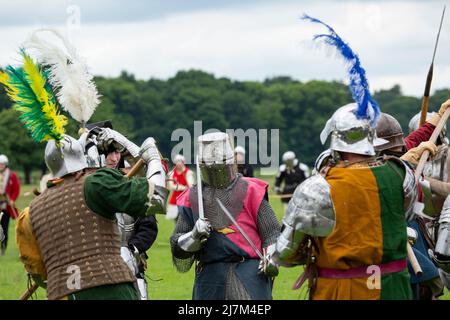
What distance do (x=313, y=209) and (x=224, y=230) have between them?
1609 millimetres

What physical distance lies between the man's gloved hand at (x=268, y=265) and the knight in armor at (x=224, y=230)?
0.01 m

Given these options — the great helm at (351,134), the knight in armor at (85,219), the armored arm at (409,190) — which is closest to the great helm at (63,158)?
the knight in armor at (85,219)

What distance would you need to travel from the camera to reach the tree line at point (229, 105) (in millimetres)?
88625

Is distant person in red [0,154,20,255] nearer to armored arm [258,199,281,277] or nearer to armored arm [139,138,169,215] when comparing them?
armored arm [258,199,281,277]

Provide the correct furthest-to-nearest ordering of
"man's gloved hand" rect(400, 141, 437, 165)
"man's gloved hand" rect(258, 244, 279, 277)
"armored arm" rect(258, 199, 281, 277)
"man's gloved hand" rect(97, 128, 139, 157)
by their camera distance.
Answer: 1. "armored arm" rect(258, 199, 281, 277)
2. "man's gloved hand" rect(258, 244, 279, 277)
3. "man's gloved hand" rect(97, 128, 139, 157)
4. "man's gloved hand" rect(400, 141, 437, 165)

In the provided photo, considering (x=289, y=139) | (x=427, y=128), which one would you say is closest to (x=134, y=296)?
(x=427, y=128)

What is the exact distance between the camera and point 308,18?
7047 millimetres

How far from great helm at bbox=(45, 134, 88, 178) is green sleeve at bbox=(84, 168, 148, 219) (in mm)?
223

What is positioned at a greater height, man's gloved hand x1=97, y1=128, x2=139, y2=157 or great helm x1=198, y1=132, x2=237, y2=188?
man's gloved hand x1=97, y1=128, x2=139, y2=157

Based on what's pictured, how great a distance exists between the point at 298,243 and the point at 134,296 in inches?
48.2

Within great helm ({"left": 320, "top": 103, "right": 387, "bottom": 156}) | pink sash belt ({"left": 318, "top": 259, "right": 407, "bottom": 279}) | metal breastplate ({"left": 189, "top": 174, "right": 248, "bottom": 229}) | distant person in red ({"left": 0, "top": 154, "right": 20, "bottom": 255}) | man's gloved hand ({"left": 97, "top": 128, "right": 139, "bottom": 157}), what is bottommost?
distant person in red ({"left": 0, "top": 154, "right": 20, "bottom": 255})

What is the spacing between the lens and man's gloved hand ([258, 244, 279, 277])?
25.7 feet

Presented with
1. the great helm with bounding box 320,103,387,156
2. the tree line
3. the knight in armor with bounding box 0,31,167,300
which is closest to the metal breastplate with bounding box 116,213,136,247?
the knight in armor with bounding box 0,31,167,300
